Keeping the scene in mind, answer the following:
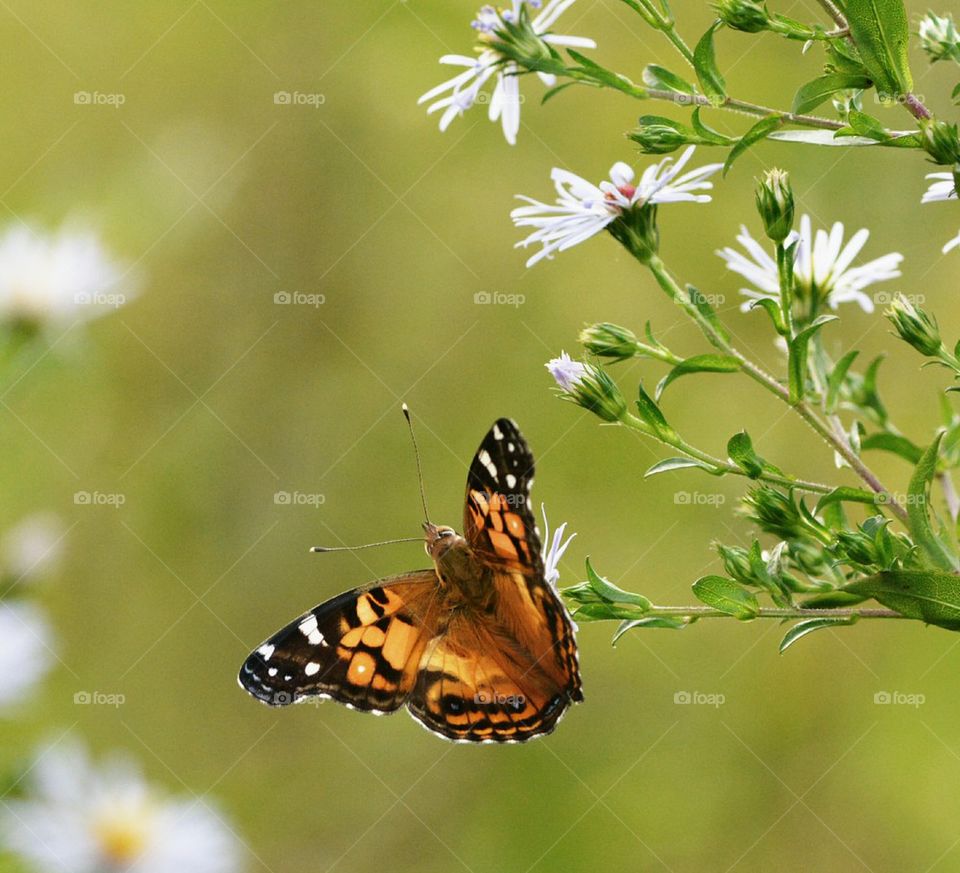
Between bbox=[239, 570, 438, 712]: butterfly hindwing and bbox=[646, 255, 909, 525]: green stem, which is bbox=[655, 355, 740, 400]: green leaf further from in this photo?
bbox=[239, 570, 438, 712]: butterfly hindwing

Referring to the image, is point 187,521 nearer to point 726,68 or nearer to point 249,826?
point 249,826

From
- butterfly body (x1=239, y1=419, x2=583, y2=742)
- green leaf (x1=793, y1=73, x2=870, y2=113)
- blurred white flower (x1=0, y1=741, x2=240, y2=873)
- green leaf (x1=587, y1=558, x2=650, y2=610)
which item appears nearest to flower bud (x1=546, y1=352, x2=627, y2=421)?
butterfly body (x1=239, y1=419, x2=583, y2=742)

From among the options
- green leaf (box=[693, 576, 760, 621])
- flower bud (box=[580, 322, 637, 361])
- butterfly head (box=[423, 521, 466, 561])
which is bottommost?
butterfly head (box=[423, 521, 466, 561])

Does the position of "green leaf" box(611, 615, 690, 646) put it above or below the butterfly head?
above

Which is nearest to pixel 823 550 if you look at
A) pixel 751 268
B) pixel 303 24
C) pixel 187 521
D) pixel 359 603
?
pixel 751 268

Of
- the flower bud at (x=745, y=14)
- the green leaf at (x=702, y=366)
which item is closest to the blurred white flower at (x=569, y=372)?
the green leaf at (x=702, y=366)

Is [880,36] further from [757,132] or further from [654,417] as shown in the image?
[654,417]

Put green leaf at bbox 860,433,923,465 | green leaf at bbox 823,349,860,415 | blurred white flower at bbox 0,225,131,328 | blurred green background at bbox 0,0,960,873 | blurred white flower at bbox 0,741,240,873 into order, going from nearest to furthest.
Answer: green leaf at bbox 823,349,860,415, green leaf at bbox 860,433,923,465, blurred white flower at bbox 0,741,240,873, blurred white flower at bbox 0,225,131,328, blurred green background at bbox 0,0,960,873
